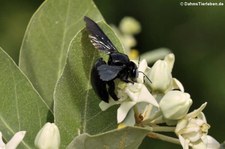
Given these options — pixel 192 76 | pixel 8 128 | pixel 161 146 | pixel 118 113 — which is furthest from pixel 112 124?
pixel 192 76

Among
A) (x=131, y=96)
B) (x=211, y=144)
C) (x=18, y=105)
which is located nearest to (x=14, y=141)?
(x=18, y=105)

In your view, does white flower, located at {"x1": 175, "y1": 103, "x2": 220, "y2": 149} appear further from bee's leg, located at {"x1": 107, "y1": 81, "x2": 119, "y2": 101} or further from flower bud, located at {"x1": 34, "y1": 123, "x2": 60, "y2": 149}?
flower bud, located at {"x1": 34, "y1": 123, "x2": 60, "y2": 149}

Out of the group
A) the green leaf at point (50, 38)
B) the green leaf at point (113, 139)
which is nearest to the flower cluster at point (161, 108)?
the green leaf at point (113, 139)

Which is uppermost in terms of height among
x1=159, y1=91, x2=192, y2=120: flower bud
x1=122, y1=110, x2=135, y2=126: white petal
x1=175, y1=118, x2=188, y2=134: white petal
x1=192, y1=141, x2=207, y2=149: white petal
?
x1=122, y1=110, x2=135, y2=126: white petal

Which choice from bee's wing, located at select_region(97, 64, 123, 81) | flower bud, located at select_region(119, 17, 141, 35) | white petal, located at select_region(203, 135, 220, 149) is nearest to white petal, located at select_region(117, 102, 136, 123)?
bee's wing, located at select_region(97, 64, 123, 81)

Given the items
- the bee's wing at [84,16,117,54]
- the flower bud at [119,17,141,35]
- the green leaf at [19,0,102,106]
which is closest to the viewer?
the bee's wing at [84,16,117,54]

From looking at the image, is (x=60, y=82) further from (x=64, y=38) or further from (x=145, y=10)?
(x=145, y=10)
